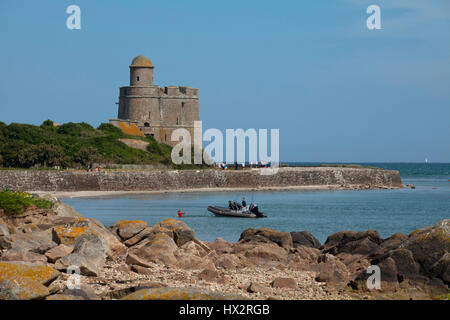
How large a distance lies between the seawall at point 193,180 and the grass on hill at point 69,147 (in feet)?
12.1

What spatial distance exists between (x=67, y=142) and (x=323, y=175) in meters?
24.8

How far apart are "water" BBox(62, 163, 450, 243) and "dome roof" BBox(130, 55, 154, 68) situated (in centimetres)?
1992

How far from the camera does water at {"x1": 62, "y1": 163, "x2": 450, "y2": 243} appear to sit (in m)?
30.9

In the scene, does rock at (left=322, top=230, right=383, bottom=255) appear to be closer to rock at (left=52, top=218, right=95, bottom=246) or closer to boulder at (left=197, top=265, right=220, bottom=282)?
boulder at (left=197, top=265, right=220, bottom=282)

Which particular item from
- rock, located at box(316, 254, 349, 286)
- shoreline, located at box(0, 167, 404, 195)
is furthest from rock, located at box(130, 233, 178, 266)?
shoreline, located at box(0, 167, 404, 195)

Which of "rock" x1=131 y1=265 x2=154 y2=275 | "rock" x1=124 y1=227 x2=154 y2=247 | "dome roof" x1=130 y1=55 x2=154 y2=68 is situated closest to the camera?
"rock" x1=131 y1=265 x2=154 y2=275

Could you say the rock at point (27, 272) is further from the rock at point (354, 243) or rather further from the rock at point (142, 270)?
the rock at point (354, 243)

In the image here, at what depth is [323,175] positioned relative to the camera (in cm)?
6600

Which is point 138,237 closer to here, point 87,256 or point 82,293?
point 87,256

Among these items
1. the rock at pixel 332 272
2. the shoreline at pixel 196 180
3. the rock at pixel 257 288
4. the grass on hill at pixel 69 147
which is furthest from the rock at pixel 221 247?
the grass on hill at pixel 69 147

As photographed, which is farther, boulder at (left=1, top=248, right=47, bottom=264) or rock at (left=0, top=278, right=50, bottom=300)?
boulder at (left=1, top=248, right=47, bottom=264)

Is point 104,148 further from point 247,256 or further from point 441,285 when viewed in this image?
point 441,285

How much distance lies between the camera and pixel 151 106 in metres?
70.4
